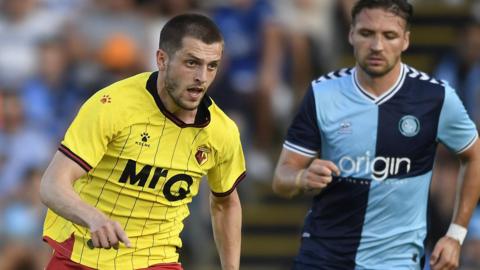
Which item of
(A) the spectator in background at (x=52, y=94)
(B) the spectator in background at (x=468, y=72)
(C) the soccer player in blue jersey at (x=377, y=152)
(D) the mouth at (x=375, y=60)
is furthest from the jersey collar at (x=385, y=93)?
(A) the spectator in background at (x=52, y=94)

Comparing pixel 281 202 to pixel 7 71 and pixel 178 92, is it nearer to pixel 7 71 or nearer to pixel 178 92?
pixel 7 71

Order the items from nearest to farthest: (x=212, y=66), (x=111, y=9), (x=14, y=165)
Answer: (x=212, y=66)
(x=14, y=165)
(x=111, y=9)

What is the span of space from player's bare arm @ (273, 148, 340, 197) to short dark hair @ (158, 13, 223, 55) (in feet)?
3.14

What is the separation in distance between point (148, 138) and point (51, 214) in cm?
72

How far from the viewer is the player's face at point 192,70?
6652mm

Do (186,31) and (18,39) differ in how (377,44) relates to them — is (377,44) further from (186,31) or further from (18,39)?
(18,39)

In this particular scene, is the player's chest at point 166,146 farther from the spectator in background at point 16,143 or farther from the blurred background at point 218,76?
the spectator in background at point 16,143

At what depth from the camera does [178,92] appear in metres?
6.72

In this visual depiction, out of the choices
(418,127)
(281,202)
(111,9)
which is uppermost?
(111,9)

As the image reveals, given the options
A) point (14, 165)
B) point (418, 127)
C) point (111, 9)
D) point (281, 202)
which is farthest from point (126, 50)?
point (418, 127)

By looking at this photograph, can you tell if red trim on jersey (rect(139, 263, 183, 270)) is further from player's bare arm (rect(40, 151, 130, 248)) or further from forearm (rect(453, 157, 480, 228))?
forearm (rect(453, 157, 480, 228))

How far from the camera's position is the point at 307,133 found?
25.0 feet

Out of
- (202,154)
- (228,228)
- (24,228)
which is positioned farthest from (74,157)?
(24,228)

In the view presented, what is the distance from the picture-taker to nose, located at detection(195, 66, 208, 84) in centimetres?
664
